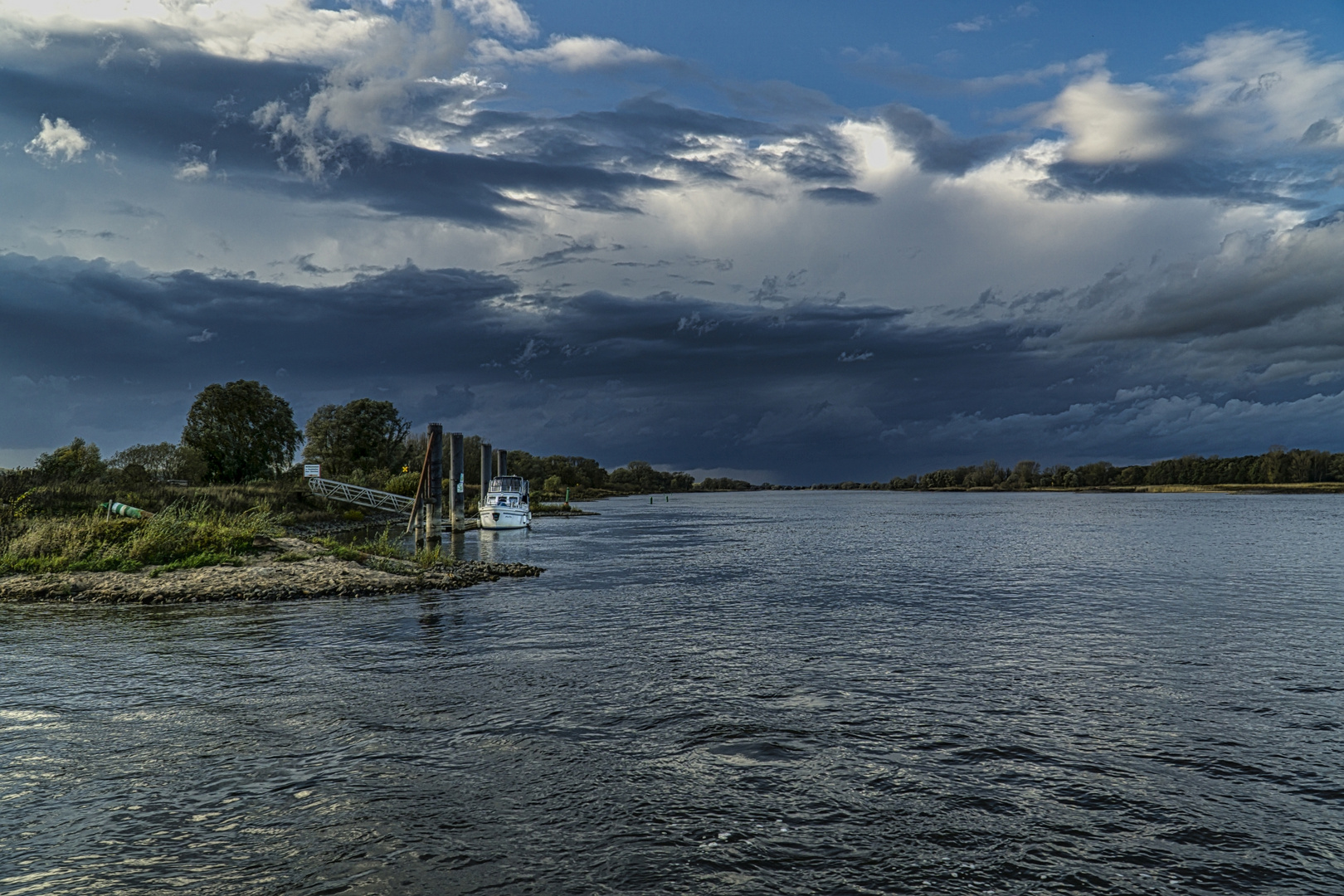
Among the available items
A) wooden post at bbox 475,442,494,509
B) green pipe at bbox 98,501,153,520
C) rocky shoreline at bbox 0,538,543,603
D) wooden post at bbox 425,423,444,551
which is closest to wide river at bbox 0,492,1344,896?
rocky shoreline at bbox 0,538,543,603

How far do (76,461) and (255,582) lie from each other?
73952mm

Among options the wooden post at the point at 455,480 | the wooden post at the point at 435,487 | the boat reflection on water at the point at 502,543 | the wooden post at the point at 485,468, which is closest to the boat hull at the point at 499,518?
the boat reflection on water at the point at 502,543

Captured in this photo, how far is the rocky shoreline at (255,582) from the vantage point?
992 inches

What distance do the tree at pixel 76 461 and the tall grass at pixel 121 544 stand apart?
4592 centimetres

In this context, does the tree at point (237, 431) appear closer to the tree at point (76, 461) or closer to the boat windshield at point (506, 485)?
the tree at point (76, 461)

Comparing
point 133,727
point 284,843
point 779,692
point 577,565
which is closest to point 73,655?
point 133,727

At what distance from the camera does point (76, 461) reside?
3258 inches

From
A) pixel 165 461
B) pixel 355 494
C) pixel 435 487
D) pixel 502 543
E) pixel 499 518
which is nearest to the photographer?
pixel 435 487

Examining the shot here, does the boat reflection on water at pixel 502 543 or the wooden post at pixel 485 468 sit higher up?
the wooden post at pixel 485 468

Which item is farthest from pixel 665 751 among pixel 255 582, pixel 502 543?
pixel 502 543

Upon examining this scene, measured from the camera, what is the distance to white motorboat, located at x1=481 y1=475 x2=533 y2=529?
225 feet

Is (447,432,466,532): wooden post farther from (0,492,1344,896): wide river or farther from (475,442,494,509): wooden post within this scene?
(0,492,1344,896): wide river

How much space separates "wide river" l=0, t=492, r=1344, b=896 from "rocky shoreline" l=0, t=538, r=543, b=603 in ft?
4.53

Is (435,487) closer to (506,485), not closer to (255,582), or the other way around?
(506,485)
